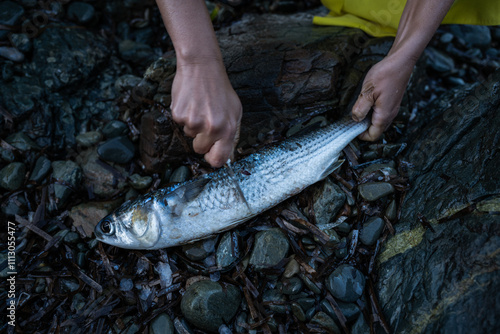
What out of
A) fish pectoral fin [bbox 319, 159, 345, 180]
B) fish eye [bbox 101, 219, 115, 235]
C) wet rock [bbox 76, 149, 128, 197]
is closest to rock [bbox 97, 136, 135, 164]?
wet rock [bbox 76, 149, 128, 197]

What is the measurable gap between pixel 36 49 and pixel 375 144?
17.5 feet

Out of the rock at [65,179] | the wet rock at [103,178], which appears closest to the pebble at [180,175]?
the wet rock at [103,178]

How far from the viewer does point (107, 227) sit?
341 centimetres

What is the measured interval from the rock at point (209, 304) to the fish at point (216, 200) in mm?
553

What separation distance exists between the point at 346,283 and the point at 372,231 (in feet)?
2.22

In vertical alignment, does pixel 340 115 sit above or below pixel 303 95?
below

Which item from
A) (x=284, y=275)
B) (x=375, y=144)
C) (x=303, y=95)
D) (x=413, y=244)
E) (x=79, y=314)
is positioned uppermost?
(x=303, y=95)

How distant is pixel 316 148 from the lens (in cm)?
359

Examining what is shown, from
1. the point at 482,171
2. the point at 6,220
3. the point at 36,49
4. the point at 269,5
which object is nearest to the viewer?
the point at 482,171

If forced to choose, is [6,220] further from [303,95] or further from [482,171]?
[482,171]

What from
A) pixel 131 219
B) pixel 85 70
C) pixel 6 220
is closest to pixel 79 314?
pixel 131 219

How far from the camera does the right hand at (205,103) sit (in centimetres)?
267

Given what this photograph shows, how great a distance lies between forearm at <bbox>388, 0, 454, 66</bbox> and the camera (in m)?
3.11

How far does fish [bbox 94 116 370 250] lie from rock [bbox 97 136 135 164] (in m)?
0.90
